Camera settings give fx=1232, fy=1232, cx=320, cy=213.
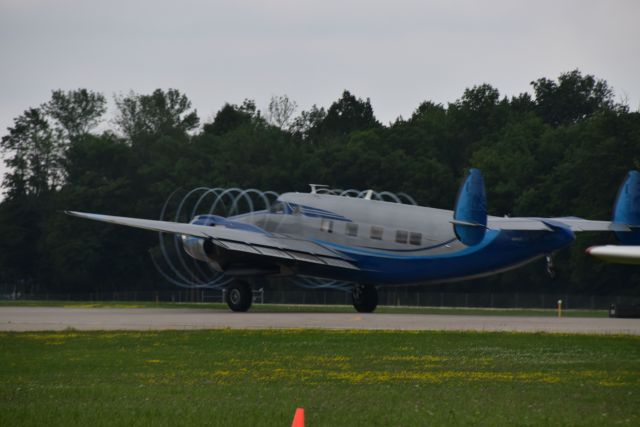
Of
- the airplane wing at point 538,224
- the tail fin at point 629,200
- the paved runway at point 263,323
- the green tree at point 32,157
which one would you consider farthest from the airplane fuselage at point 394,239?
the green tree at point 32,157

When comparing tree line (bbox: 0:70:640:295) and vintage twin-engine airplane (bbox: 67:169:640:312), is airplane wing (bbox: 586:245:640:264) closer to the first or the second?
vintage twin-engine airplane (bbox: 67:169:640:312)

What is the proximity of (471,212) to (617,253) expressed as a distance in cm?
3184

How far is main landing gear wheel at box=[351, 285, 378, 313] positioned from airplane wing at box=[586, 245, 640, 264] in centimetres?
4079

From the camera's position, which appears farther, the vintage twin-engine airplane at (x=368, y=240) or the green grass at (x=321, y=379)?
the vintage twin-engine airplane at (x=368, y=240)

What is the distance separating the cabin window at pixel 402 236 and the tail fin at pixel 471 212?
175 inches

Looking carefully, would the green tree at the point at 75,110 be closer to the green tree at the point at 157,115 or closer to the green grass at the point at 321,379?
the green tree at the point at 157,115

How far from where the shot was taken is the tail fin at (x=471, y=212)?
149 ft

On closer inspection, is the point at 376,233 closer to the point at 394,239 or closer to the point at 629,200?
the point at 394,239

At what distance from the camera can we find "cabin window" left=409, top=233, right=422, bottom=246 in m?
49.8

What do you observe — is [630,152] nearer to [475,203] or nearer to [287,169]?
[287,169]

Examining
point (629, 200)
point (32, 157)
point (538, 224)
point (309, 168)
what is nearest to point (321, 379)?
point (629, 200)

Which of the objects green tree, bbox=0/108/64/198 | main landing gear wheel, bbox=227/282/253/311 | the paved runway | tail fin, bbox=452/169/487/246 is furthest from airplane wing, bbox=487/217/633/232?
green tree, bbox=0/108/64/198

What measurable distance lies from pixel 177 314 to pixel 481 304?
127ft

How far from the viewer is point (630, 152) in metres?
93.2
